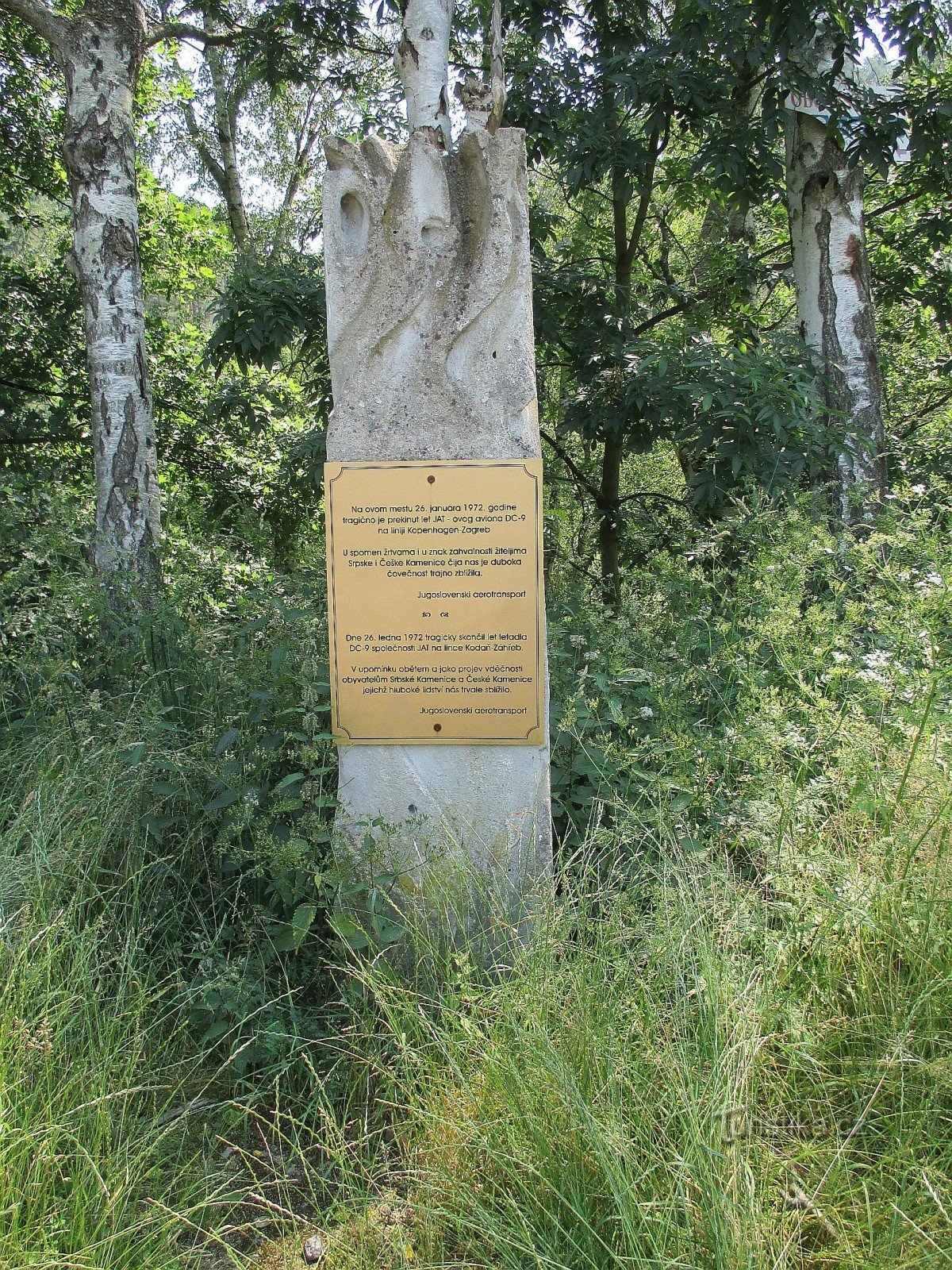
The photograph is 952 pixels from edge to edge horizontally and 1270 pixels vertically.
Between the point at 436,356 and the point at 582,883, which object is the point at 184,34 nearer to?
the point at 436,356

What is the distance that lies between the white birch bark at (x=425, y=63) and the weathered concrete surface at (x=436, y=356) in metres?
1.21

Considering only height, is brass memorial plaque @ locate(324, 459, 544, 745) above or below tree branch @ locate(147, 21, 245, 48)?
below

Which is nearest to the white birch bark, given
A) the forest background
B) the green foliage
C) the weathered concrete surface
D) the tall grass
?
the weathered concrete surface

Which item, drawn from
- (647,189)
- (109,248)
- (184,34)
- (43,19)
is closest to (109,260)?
(109,248)

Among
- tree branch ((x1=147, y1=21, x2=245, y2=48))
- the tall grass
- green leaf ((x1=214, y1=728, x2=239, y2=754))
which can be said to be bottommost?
the tall grass

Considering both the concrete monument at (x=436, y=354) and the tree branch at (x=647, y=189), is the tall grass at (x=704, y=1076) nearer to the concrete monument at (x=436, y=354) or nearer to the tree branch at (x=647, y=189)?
the concrete monument at (x=436, y=354)

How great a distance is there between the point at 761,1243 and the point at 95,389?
200 inches

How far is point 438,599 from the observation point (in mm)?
2895

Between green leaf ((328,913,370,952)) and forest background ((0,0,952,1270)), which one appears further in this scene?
green leaf ((328,913,370,952))

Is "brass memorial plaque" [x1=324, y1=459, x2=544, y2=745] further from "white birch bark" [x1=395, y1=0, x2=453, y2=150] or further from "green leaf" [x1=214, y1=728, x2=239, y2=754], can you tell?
"white birch bark" [x1=395, y1=0, x2=453, y2=150]

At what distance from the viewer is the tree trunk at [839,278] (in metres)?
5.17

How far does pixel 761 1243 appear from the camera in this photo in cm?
157

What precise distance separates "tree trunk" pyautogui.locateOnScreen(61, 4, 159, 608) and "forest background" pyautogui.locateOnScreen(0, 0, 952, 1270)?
0.11 metres

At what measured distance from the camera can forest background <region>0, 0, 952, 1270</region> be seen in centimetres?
177
